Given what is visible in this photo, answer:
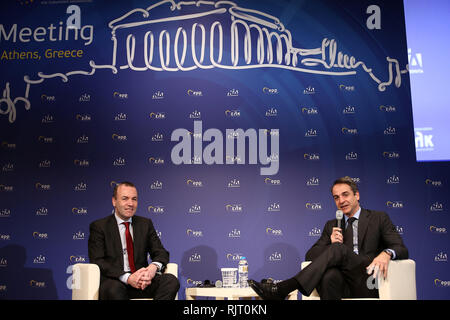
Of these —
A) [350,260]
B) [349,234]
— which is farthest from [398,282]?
[349,234]

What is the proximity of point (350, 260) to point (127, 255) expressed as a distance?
1789 mm

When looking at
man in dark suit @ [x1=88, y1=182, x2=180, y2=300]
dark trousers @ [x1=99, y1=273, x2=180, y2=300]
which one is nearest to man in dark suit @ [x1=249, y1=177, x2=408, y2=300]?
dark trousers @ [x1=99, y1=273, x2=180, y2=300]

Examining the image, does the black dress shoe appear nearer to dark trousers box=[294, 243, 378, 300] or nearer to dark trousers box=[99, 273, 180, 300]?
dark trousers box=[294, 243, 378, 300]

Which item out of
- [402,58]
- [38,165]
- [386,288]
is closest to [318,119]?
[402,58]

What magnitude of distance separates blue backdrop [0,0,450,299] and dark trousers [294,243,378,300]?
136 centimetres

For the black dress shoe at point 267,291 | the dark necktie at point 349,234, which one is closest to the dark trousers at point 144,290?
the black dress shoe at point 267,291

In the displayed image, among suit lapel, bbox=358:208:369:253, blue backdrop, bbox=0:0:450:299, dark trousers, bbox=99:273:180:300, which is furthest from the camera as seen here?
blue backdrop, bbox=0:0:450:299

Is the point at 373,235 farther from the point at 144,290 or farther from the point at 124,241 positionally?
the point at 124,241

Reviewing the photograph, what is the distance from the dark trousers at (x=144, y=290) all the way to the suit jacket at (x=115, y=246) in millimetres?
115

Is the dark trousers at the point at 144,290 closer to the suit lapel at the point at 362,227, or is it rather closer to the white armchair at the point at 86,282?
the white armchair at the point at 86,282

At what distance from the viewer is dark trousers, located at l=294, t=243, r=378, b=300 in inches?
143

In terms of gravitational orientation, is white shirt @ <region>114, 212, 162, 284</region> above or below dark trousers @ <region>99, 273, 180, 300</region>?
above

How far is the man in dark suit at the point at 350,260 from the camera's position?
12.0 feet

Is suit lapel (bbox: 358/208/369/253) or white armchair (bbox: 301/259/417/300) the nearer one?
white armchair (bbox: 301/259/417/300)
